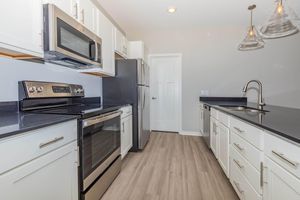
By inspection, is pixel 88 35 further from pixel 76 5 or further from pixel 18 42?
pixel 18 42

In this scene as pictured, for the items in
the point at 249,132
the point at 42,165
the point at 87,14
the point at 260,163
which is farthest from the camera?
the point at 87,14

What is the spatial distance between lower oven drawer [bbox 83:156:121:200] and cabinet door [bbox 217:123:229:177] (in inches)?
50.4

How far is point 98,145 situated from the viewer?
5.32ft

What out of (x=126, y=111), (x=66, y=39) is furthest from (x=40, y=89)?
(x=126, y=111)

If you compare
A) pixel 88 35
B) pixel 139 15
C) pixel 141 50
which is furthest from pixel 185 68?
pixel 88 35

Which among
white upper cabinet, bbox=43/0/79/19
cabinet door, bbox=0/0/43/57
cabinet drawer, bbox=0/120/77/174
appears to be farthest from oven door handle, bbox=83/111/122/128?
white upper cabinet, bbox=43/0/79/19

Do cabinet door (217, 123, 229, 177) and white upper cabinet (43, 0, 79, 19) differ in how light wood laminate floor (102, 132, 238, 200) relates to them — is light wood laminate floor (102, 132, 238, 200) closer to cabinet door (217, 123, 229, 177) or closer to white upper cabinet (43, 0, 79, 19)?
cabinet door (217, 123, 229, 177)

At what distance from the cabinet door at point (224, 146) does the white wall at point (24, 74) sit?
1970mm

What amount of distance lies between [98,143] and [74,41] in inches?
40.0

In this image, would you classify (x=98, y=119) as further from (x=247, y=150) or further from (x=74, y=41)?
(x=247, y=150)

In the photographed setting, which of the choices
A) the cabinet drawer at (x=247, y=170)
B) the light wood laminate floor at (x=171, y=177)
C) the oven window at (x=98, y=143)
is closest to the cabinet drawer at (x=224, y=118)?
the cabinet drawer at (x=247, y=170)

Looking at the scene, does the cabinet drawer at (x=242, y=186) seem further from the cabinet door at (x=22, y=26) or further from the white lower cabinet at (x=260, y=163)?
the cabinet door at (x=22, y=26)

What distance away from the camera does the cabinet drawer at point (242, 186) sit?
1.25m

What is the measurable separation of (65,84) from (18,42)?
86 centimetres
